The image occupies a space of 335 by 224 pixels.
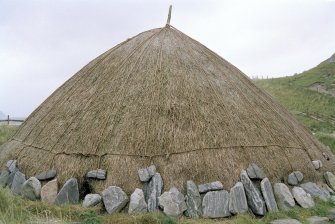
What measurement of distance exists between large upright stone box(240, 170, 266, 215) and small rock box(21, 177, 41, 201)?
4.57 m

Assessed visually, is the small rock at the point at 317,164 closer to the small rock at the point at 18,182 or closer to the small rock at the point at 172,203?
the small rock at the point at 172,203

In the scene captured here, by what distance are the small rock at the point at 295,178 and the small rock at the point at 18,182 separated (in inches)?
248

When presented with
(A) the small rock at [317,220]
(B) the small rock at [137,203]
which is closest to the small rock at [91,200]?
(B) the small rock at [137,203]

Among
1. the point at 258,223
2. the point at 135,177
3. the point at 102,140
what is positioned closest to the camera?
the point at 258,223

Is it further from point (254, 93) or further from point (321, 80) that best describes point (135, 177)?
point (321, 80)

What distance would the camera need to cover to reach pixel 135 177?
8.88m

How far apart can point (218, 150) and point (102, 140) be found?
269 cm

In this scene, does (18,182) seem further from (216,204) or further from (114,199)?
(216,204)

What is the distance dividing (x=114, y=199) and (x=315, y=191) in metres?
4.87

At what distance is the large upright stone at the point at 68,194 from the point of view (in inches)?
348

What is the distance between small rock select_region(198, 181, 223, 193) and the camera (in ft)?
28.5

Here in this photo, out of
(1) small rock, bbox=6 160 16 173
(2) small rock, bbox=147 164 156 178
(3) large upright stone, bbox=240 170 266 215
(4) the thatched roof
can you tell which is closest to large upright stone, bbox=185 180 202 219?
(4) the thatched roof

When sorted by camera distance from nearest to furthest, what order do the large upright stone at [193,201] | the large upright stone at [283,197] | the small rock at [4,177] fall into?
the large upright stone at [193,201] < the large upright stone at [283,197] < the small rock at [4,177]

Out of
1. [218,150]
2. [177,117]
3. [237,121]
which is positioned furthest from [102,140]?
[237,121]
